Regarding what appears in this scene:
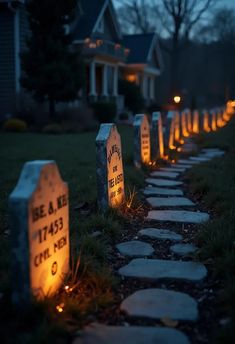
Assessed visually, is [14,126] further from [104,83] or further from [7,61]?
[104,83]

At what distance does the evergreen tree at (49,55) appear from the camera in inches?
640

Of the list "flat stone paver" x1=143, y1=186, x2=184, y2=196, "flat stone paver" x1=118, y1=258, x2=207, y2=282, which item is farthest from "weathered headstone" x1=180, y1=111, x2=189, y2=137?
"flat stone paver" x1=118, y1=258, x2=207, y2=282

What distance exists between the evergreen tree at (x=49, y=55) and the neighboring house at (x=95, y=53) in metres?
1.44

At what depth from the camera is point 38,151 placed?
10.5 metres

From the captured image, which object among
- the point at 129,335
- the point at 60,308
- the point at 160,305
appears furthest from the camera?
the point at 160,305

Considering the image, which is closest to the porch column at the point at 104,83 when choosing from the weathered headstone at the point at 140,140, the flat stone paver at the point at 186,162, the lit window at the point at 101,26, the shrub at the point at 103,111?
the lit window at the point at 101,26

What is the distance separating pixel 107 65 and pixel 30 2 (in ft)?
34.3

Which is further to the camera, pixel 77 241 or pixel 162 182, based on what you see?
pixel 162 182

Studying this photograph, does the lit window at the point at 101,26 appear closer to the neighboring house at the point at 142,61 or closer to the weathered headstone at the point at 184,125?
the neighboring house at the point at 142,61

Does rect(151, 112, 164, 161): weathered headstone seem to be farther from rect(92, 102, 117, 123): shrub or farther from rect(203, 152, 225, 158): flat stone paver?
rect(92, 102, 117, 123): shrub

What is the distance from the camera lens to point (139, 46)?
111 ft

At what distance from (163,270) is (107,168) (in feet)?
5.61

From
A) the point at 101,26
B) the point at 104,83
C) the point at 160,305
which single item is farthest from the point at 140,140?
the point at 101,26

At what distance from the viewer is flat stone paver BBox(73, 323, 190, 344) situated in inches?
97.7
